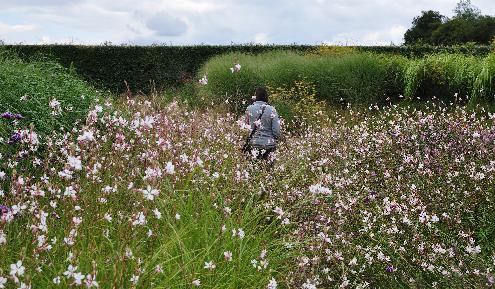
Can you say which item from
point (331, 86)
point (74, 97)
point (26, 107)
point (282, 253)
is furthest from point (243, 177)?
point (331, 86)

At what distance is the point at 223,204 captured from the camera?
15.3ft

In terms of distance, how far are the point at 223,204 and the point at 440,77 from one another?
36.7 feet

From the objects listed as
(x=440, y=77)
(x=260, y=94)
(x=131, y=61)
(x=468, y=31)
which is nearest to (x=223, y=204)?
(x=260, y=94)

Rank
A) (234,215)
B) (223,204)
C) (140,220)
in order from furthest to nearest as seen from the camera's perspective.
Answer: (234,215)
(223,204)
(140,220)

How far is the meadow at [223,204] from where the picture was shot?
343 centimetres

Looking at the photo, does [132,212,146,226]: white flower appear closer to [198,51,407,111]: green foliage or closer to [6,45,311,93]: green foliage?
[198,51,407,111]: green foliage

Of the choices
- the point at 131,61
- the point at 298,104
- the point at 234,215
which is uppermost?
the point at 131,61

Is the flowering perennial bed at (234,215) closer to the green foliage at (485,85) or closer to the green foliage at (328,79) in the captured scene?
the green foliage at (485,85)

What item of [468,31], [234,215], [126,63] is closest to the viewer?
[234,215]

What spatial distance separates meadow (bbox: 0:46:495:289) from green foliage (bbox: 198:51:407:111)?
404 cm

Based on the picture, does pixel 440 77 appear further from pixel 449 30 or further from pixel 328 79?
pixel 449 30

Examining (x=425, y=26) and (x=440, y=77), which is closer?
(x=440, y=77)

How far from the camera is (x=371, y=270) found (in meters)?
4.98

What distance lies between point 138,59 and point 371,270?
1832 cm
